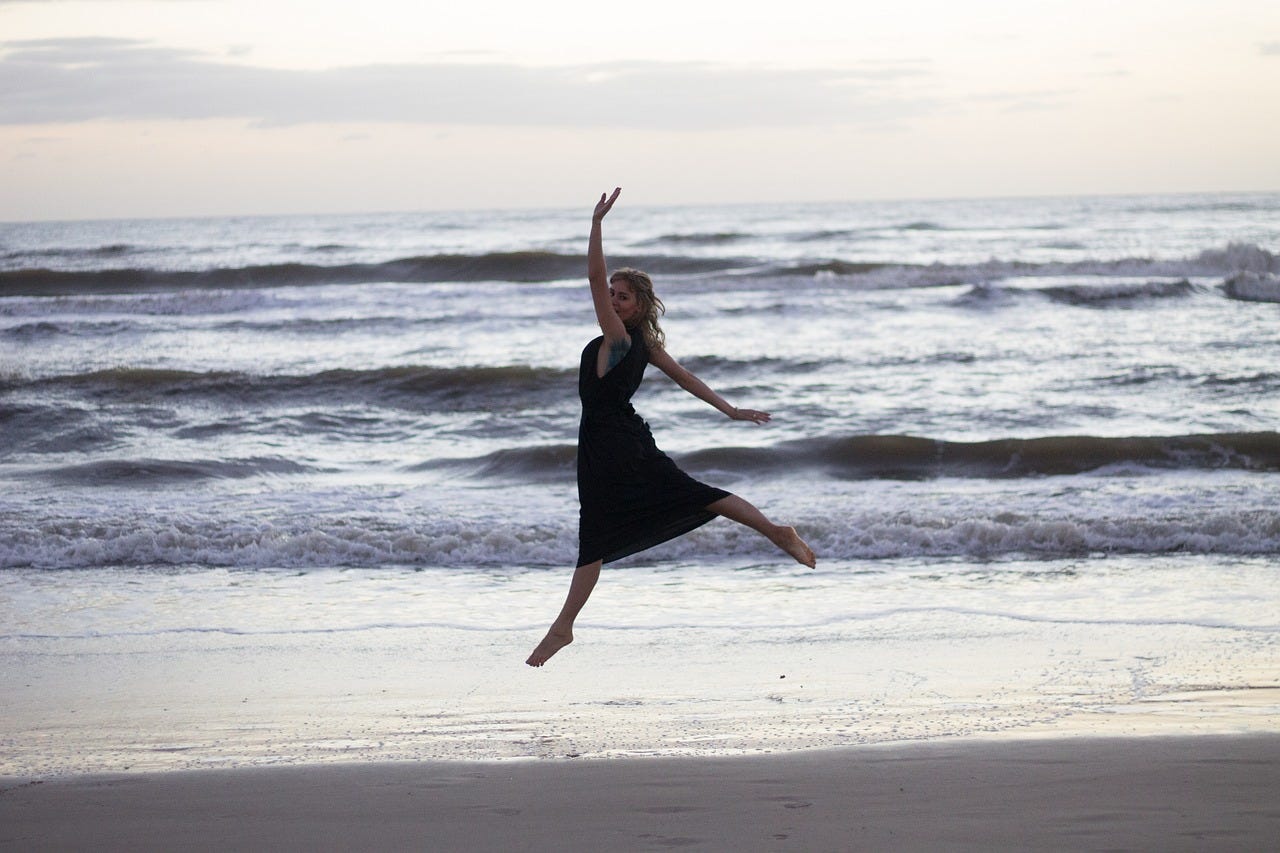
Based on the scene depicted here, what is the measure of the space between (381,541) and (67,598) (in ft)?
6.39

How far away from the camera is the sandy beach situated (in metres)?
3.48

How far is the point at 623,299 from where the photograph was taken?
4691 mm

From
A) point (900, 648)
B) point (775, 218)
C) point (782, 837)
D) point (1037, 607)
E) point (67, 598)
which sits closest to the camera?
point (782, 837)

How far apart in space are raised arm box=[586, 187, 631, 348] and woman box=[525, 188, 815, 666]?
0.11 ft

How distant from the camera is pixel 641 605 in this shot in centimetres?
665

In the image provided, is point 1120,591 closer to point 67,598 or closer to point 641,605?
point 641,605

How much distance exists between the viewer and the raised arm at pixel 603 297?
435cm

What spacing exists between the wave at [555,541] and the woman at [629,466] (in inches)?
120

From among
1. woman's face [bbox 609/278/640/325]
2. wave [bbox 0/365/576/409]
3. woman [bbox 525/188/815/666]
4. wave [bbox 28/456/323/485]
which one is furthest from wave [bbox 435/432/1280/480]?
woman's face [bbox 609/278/640/325]

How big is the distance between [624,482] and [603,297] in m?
0.77

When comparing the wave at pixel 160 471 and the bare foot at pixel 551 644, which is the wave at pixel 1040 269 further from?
the bare foot at pixel 551 644

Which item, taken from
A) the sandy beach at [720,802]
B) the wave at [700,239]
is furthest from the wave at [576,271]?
the sandy beach at [720,802]

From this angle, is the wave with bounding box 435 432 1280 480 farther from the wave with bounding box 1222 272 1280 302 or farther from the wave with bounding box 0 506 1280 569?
the wave with bounding box 1222 272 1280 302

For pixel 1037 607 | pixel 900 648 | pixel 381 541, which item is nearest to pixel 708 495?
pixel 900 648
